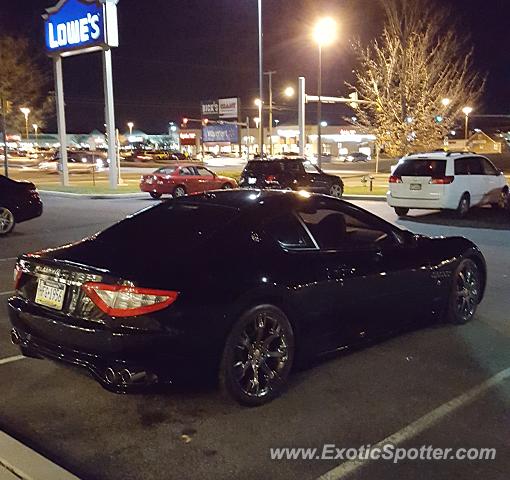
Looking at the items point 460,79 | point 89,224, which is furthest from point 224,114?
point 89,224

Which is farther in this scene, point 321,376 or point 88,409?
point 321,376

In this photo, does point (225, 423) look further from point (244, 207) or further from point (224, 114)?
point (224, 114)

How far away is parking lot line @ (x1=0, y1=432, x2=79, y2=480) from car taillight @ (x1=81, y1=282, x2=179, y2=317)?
0.94 meters

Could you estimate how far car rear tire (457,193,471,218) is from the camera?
15804 mm

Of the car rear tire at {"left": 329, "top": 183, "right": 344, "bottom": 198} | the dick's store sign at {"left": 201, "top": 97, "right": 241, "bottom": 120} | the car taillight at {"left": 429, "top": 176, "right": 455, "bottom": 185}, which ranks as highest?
the dick's store sign at {"left": 201, "top": 97, "right": 241, "bottom": 120}

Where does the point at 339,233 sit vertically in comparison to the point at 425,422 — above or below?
above

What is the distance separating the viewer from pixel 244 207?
5.16 m

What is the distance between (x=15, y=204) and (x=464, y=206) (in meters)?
10.2

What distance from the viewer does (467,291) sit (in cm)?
664

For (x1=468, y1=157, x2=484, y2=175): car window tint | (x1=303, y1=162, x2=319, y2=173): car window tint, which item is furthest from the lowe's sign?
(x1=468, y1=157, x2=484, y2=175): car window tint

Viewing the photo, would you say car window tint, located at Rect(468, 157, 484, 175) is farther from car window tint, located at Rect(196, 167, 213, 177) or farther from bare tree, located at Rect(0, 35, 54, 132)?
bare tree, located at Rect(0, 35, 54, 132)

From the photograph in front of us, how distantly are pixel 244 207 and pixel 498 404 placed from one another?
2328 millimetres

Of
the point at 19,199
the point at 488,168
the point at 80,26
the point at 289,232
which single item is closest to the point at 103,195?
the point at 80,26

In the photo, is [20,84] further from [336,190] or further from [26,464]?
[26,464]
